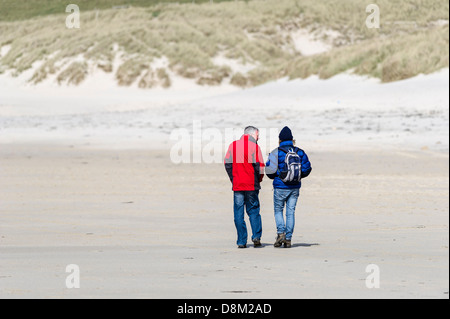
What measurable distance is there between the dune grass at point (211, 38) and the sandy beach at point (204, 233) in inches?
614

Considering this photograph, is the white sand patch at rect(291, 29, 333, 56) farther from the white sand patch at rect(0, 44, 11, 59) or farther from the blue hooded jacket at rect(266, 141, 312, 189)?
the blue hooded jacket at rect(266, 141, 312, 189)

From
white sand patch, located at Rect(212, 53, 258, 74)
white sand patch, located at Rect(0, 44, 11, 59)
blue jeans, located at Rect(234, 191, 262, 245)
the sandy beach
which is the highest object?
white sand patch, located at Rect(0, 44, 11, 59)

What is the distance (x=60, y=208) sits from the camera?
33.4 feet

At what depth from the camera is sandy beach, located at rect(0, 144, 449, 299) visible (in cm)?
591

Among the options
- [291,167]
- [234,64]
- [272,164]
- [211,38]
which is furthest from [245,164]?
[211,38]

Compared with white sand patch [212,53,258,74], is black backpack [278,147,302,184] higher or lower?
lower

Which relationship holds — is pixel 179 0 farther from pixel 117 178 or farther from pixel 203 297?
pixel 203 297

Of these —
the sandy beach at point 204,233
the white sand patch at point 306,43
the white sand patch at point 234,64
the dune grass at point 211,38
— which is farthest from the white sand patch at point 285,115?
the white sand patch at point 306,43

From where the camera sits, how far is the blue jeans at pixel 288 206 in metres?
7.54

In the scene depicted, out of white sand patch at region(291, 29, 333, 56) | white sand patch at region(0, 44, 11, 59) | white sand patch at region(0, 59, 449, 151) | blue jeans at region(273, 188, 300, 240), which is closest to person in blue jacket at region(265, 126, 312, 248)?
blue jeans at region(273, 188, 300, 240)

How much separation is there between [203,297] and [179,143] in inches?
543

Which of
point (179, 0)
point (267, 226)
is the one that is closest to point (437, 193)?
point (267, 226)

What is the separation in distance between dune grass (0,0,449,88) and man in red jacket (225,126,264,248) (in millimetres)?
20843

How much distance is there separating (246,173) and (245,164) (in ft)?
0.24
